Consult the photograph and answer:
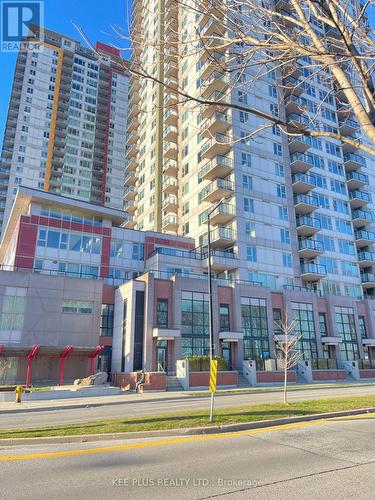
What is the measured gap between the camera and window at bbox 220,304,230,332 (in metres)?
40.1

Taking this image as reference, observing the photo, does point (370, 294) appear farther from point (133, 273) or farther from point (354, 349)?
point (133, 273)

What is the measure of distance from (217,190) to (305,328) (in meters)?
19.5

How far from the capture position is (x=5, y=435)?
972 cm

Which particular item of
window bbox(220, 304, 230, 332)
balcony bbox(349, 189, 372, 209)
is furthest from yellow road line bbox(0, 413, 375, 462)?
balcony bbox(349, 189, 372, 209)

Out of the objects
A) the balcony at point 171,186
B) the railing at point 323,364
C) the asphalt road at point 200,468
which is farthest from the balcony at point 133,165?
the asphalt road at point 200,468

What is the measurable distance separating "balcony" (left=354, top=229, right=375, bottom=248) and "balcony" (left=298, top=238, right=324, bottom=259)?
375 inches

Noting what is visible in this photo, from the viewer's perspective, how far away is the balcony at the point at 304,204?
5359cm

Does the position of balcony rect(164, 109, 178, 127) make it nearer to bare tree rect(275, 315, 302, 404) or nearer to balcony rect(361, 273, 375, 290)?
bare tree rect(275, 315, 302, 404)

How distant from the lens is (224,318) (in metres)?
40.5

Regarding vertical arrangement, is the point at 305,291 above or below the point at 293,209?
below

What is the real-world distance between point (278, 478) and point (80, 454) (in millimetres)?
4014

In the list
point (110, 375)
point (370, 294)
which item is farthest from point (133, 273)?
point (370, 294)

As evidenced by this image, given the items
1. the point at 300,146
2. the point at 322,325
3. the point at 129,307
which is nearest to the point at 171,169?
the point at 300,146

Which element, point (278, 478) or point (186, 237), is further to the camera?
point (186, 237)
